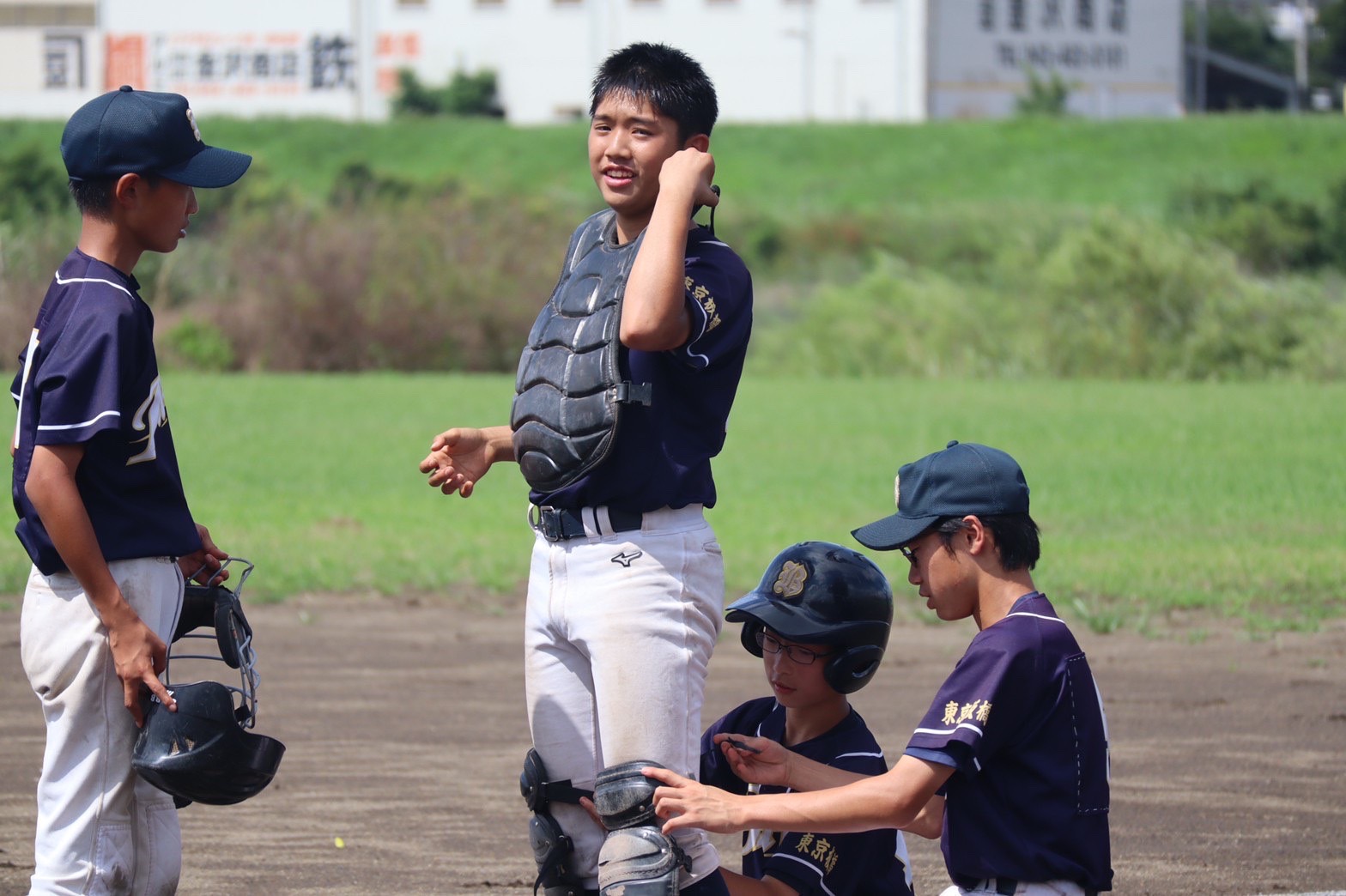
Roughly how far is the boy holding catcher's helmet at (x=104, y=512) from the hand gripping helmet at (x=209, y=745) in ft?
0.19

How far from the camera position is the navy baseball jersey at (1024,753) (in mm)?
3389

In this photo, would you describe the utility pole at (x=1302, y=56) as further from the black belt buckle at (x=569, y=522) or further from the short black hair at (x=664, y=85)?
the black belt buckle at (x=569, y=522)

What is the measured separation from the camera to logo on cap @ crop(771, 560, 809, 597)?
4.03 meters

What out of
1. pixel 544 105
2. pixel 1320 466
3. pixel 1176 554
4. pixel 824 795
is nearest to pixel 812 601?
pixel 824 795

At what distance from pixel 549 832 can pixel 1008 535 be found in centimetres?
120

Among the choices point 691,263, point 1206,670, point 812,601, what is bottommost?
point 1206,670

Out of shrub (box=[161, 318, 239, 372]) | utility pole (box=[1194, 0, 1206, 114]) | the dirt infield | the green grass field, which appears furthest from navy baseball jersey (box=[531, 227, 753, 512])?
utility pole (box=[1194, 0, 1206, 114])

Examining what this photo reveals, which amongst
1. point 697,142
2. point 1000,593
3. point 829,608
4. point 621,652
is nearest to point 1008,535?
point 1000,593

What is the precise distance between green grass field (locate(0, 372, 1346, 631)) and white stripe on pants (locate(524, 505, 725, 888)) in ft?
21.7

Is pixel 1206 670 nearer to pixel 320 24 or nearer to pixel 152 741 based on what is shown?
pixel 152 741

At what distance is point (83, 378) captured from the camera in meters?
3.58

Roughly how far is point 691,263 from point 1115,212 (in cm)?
2846

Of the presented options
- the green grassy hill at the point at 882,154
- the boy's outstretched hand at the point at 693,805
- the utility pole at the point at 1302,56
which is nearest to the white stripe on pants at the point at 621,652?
the boy's outstretched hand at the point at 693,805

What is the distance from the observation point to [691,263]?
144 inches
